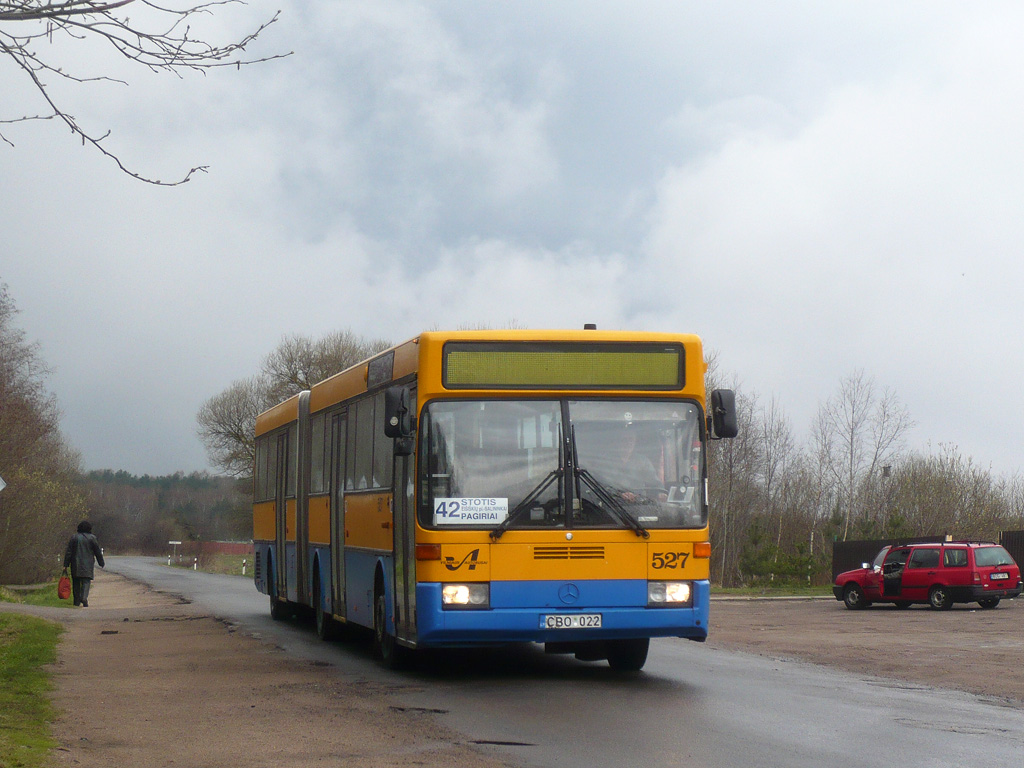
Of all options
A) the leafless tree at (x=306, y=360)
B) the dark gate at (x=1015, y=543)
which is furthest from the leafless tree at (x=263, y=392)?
the dark gate at (x=1015, y=543)

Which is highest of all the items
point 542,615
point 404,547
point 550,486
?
point 550,486

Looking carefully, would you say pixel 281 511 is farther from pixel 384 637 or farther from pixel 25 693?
pixel 25 693

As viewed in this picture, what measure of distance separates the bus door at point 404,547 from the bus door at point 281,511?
25.4 feet

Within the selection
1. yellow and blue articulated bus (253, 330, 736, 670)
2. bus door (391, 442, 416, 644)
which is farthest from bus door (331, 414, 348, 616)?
yellow and blue articulated bus (253, 330, 736, 670)

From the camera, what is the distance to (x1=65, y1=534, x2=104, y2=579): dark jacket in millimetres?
26203

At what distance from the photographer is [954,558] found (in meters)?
30.9

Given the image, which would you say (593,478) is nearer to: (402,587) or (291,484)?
(402,587)

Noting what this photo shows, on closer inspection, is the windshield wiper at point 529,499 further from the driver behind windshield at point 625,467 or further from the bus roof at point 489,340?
the bus roof at point 489,340

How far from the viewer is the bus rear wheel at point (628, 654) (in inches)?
515

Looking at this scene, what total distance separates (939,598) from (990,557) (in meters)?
1.49

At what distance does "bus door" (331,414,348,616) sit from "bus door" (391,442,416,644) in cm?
305

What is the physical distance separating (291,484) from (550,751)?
1189cm

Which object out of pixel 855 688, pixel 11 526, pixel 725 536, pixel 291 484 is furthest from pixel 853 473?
pixel 855 688

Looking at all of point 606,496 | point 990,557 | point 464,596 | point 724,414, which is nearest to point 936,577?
point 990,557
